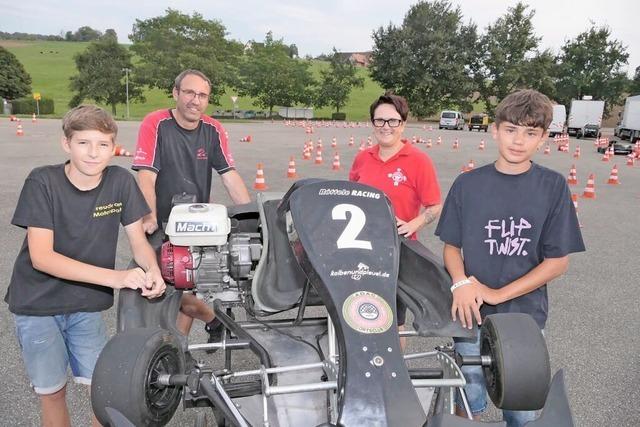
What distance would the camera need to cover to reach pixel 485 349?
7.13 ft

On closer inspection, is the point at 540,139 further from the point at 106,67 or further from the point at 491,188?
the point at 106,67

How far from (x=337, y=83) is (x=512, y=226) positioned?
58.3 meters

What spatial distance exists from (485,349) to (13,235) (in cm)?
639

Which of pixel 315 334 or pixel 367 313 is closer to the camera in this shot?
pixel 367 313

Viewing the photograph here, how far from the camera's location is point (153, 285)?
2.38 m

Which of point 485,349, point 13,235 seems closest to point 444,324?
point 485,349

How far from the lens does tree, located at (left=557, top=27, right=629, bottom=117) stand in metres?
61.6

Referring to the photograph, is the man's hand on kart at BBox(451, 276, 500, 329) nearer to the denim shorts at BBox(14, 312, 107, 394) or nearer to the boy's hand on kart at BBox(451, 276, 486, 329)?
the boy's hand on kart at BBox(451, 276, 486, 329)

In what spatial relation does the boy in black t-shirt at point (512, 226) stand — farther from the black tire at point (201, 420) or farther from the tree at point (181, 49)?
the tree at point (181, 49)

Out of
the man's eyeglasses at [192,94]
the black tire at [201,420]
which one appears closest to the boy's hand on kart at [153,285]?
the black tire at [201,420]

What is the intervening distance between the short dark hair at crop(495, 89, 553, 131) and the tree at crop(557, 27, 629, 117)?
66635 millimetres

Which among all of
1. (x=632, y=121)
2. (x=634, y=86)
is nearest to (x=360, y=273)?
(x=632, y=121)

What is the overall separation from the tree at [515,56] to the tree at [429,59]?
75.8 inches

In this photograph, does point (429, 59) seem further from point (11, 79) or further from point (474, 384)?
point (474, 384)
